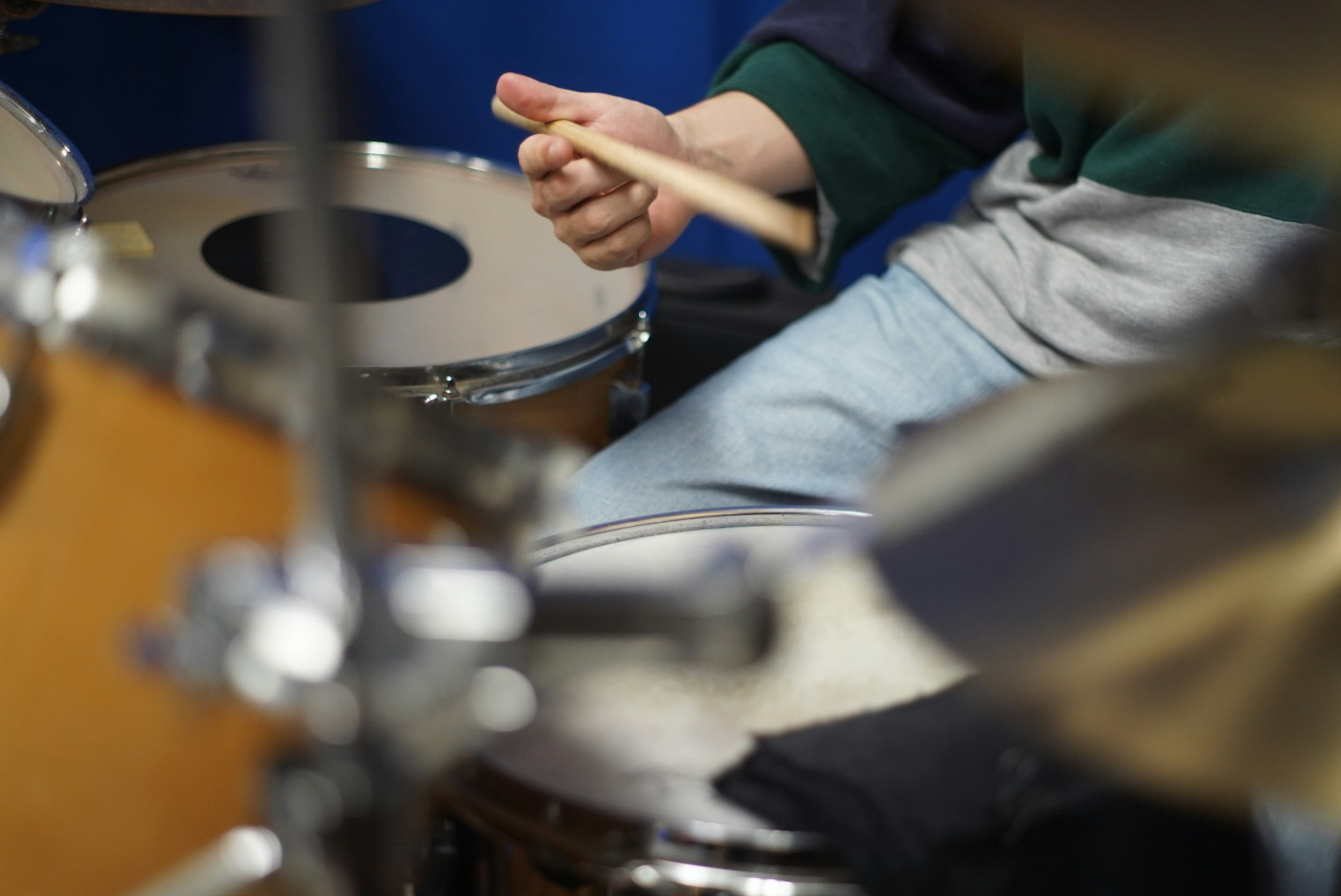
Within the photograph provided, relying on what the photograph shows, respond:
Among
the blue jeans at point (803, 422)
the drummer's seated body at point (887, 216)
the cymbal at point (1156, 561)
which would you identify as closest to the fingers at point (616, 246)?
the drummer's seated body at point (887, 216)

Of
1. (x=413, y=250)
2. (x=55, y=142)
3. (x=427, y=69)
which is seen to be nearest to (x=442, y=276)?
(x=413, y=250)

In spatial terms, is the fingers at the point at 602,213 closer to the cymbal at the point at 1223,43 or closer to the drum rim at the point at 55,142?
the drum rim at the point at 55,142

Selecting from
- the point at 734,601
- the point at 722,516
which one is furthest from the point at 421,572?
the point at 722,516

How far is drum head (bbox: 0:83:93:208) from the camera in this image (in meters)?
0.56

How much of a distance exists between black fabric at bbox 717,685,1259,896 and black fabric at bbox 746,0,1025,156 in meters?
0.54

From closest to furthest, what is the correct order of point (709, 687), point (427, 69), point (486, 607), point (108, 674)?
1. point (486, 607)
2. point (108, 674)
3. point (709, 687)
4. point (427, 69)

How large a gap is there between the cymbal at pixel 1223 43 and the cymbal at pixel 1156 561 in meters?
0.08

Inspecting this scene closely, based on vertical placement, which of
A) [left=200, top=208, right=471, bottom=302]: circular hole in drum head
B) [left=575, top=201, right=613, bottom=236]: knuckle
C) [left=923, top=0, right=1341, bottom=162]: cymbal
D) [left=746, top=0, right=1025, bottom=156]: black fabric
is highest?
[left=746, top=0, right=1025, bottom=156]: black fabric

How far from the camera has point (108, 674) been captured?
0.34 m

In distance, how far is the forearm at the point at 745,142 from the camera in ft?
2.56

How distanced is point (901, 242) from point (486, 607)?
24.7 inches

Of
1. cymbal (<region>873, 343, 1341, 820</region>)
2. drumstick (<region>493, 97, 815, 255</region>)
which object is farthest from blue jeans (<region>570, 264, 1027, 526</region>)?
cymbal (<region>873, 343, 1341, 820</region>)

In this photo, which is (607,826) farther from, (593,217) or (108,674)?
(593,217)

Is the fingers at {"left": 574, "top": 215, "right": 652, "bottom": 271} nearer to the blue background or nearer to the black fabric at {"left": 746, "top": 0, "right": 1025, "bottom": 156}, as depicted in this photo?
the black fabric at {"left": 746, "top": 0, "right": 1025, "bottom": 156}
